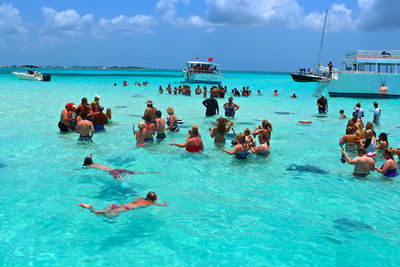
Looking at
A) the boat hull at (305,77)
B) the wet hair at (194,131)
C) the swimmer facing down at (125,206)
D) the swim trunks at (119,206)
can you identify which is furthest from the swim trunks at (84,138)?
the boat hull at (305,77)

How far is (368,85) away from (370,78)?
2.34ft

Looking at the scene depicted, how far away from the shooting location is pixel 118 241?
5.43 m

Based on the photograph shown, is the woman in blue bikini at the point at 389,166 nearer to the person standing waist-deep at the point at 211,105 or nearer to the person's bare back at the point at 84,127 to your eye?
the person's bare back at the point at 84,127

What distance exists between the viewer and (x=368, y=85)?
3362 centimetres

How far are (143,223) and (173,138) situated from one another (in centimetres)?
719

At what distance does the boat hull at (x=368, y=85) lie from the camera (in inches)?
1307

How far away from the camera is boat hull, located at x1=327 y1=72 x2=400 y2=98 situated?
33.2 m

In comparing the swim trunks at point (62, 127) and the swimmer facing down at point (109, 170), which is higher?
the swim trunks at point (62, 127)

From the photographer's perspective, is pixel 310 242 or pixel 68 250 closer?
pixel 68 250

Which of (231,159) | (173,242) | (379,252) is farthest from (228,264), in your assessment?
(231,159)

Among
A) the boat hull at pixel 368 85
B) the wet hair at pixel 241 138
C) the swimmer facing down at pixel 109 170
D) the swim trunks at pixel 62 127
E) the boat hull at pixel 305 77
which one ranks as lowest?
the swimmer facing down at pixel 109 170

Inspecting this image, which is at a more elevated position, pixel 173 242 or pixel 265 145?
pixel 265 145

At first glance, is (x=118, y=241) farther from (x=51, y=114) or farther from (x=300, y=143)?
(x=51, y=114)

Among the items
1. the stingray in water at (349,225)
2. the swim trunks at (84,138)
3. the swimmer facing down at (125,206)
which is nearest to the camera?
the stingray in water at (349,225)
